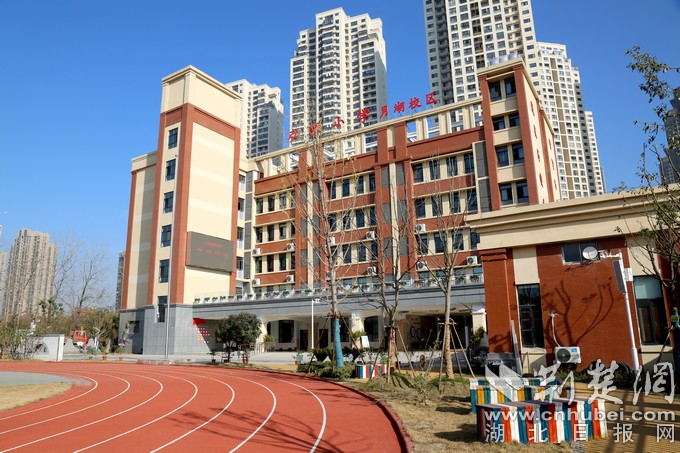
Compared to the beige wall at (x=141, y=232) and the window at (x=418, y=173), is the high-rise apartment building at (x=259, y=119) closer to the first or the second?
the beige wall at (x=141, y=232)

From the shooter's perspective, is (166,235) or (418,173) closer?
(418,173)

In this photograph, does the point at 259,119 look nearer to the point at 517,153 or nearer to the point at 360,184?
the point at 360,184

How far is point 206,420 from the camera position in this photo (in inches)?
426

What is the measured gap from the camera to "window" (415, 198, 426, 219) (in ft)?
128

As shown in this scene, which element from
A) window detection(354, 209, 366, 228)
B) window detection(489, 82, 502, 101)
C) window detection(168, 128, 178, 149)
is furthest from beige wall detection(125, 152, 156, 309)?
window detection(489, 82, 502, 101)

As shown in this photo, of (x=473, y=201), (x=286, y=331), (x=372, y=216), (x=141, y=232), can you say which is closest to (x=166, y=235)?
(x=141, y=232)

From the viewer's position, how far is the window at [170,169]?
42.4m

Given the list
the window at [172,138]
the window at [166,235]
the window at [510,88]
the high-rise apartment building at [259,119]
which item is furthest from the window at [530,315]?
the high-rise apartment building at [259,119]

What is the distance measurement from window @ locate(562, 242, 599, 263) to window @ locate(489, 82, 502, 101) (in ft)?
75.4

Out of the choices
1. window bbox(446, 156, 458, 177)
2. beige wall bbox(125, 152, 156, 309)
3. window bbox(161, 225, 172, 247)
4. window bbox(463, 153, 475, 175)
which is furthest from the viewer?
beige wall bbox(125, 152, 156, 309)

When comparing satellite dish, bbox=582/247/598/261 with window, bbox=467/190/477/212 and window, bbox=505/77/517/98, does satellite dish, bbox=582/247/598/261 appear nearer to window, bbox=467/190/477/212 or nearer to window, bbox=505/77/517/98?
window, bbox=467/190/477/212

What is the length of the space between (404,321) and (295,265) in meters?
12.2

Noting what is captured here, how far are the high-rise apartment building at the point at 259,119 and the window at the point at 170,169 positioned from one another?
6758cm

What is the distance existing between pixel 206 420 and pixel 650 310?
531 inches
